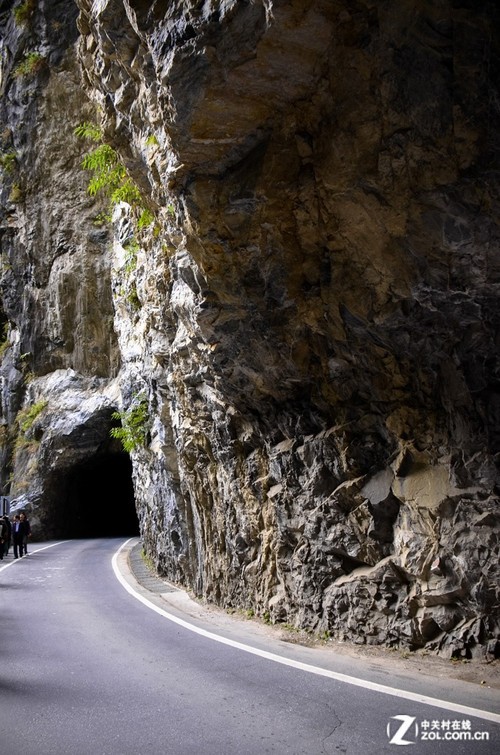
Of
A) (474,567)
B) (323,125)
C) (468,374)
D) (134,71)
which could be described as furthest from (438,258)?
(134,71)

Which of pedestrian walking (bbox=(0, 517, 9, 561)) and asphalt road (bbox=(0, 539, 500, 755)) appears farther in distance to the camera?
pedestrian walking (bbox=(0, 517, 9, 561))

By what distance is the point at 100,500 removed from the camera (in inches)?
1411

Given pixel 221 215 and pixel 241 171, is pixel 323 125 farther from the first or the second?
pixel 221 215

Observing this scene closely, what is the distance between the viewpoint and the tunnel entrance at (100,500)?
1171 inches

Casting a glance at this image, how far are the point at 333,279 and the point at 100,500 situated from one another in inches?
1257

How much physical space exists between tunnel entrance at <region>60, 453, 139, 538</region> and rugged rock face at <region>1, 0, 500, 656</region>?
20870 mm

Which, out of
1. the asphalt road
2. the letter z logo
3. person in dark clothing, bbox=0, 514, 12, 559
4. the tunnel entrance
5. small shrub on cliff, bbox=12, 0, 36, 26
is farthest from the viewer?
the tunnel entrance

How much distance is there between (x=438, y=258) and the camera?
578cm

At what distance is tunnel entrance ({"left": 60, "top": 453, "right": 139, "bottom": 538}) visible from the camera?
2975 cm

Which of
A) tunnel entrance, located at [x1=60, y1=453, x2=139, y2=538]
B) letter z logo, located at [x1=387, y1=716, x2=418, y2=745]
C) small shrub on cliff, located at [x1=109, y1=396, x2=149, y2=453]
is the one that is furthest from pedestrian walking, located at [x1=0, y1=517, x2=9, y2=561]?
letter z logo, located at [x1=387, y1=716, x2=418, y2=745]

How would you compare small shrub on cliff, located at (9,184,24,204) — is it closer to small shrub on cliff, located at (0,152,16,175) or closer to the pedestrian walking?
small shrub on cliff, located at (0,152,16,175)

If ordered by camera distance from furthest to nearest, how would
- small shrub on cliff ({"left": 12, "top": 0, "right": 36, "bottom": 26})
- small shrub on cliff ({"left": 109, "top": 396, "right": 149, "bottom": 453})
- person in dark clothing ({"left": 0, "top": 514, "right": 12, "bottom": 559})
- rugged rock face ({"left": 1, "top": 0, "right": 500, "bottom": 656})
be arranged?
small shrub on cliff ({"left": 12, "top": 0, "right": 36, "bottom": 26}) → person in dark clothing ({"left": 0, "top": 514, "right": 12, "bottom": 559}) → small shrub on cliff ({"left": 109, "top": 396, "right": 149, "bottom": 453}) → rugged rock face ({"left": 1, "top": 0, "right": 500, "bottom": 656})

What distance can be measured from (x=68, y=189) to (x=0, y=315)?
10436 mm

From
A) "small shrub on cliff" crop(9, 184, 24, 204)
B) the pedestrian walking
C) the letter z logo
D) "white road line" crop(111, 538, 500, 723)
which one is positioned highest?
"small shrub on cliff" crop(9, 184, 24, 204)
